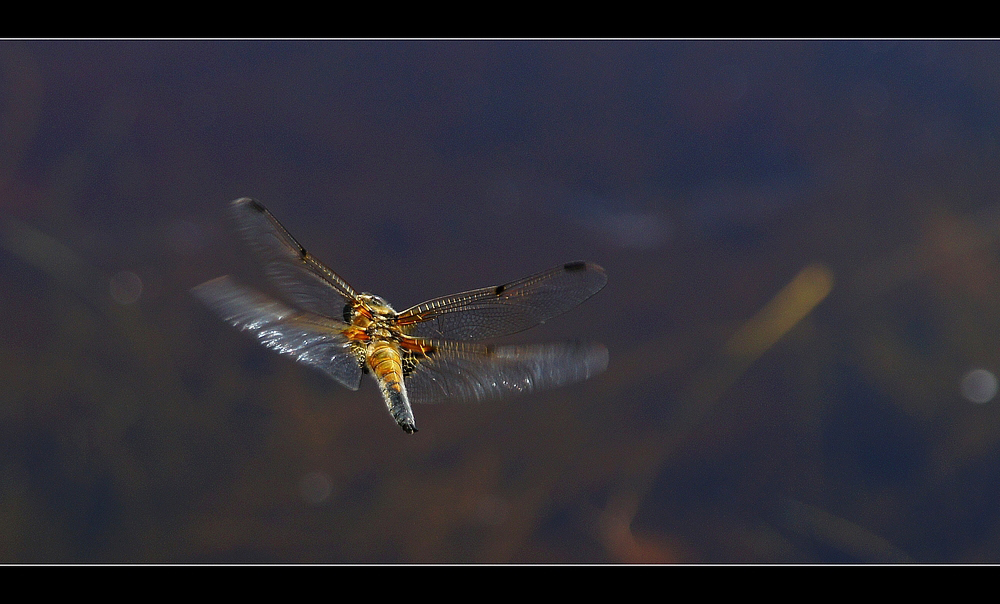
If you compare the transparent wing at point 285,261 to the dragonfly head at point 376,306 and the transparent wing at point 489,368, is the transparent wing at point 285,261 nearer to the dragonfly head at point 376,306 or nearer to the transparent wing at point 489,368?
the dragonfly head at point 376,306

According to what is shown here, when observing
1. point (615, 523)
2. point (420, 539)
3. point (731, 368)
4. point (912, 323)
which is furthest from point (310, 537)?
point (912, 323)

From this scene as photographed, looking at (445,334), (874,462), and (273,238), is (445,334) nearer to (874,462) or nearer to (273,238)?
(273,238)

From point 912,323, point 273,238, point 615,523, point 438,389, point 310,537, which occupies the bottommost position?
point 310,537

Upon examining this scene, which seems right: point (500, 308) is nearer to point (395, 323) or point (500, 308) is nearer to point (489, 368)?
point (489, 368)

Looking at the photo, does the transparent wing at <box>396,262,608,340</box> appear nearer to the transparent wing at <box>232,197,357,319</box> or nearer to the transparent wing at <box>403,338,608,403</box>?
the transparent wing at <box>403,338,608,403</box>

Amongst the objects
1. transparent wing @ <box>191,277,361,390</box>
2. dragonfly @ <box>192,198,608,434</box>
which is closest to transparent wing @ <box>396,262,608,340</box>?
dragonfly @ <box>192,198,608,434</box>

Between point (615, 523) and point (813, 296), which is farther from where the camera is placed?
point (813, 296)

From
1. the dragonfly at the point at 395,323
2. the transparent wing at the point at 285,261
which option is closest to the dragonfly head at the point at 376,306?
the dragonfly at the point at 395,323

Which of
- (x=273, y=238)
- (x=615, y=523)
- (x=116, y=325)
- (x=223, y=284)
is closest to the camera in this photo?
(x=223, y=284)

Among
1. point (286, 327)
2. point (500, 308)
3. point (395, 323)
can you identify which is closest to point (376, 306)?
point (395, 323)

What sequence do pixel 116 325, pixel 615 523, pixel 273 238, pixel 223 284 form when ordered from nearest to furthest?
pixel 223 284 → pixel 273 238 → pixel 615 523 → pixel 116 325
